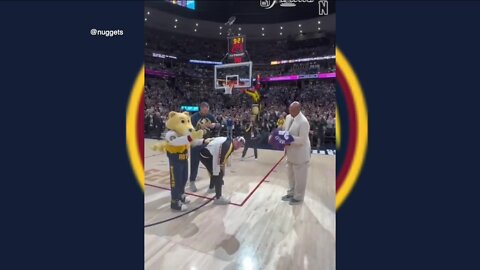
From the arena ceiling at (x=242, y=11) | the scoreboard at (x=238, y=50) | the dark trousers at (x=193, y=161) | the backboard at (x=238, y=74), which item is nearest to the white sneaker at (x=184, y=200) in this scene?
the dark trousers at (x=193, y=161)

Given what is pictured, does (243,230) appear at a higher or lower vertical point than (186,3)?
lower

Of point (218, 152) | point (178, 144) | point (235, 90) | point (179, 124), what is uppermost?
point (235, 90)

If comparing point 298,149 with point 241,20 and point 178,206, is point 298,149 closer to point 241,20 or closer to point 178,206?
point 178,206

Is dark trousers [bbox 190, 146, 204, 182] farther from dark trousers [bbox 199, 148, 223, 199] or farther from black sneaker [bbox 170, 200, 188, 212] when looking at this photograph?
black sneaker [bbox 170, 200, 188, 212]

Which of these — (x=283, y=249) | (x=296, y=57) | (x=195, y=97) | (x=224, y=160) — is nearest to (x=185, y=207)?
(x=224, y=160)

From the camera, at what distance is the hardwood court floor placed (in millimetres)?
1518

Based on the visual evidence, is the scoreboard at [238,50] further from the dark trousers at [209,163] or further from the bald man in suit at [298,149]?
the dark trousers at [209,163]

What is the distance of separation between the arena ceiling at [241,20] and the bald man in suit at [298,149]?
582 centimetres

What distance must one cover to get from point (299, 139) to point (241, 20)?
6.40m

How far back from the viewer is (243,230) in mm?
1907

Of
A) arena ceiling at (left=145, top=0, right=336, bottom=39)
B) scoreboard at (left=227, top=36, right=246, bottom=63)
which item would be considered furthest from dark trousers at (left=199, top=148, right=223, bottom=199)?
arena ceiling at (left=145, top=0, right=336, bottom=39)

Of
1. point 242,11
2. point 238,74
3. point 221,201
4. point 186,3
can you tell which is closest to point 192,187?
point 221,201

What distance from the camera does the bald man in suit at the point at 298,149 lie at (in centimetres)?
228

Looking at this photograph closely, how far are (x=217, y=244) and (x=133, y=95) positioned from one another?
3.89 ft
